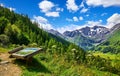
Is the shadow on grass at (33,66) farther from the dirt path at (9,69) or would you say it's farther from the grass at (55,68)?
the dirt path at (9,69)

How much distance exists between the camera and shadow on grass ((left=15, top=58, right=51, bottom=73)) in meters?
24.4

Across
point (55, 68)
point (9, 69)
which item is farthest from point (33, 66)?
point (9, 69)

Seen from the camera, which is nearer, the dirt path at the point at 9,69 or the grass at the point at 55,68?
the dirt path at the point at 9,69

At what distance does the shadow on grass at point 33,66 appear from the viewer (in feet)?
80.0

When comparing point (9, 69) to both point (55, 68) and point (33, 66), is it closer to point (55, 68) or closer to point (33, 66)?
point (33, 66)

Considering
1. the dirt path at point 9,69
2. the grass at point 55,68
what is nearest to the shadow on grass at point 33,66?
the grass at point 55,68

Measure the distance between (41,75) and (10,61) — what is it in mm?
6007

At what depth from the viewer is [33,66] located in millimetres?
25688

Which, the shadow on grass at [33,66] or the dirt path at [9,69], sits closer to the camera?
the dirt path at [9,69]

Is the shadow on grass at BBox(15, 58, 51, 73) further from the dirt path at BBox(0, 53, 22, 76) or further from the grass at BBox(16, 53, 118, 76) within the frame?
the dirt path at BBox(0, 53, 22, 76)

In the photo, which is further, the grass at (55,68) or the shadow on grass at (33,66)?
the shadow on grass at (33,66)

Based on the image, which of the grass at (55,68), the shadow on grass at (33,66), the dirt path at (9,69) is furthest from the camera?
the shadow on grass at (33,66)

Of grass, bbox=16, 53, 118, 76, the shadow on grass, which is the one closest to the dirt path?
grass, bbox=16, 53, 118, 76

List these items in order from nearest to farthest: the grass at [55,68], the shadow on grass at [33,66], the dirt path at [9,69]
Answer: the dirt path at [9,69], the grass at [55,68], the shadow on grass at [33,66]
